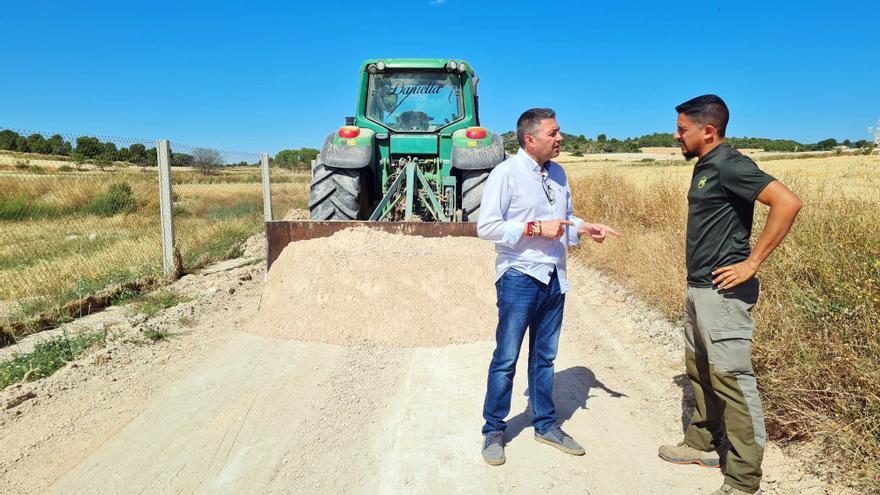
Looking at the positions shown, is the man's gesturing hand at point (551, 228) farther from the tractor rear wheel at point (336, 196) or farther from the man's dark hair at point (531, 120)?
the tractor rear wheel at point (336, 196)

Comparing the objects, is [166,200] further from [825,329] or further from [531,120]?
[825,329]

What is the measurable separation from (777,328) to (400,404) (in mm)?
2273

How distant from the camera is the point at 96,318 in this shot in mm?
5516

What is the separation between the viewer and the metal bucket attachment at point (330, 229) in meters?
5.79

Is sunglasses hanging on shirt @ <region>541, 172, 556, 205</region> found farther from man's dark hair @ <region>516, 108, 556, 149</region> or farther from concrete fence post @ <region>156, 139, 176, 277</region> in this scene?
concrete fence post @ <region>156, 139, 176, 277</region>

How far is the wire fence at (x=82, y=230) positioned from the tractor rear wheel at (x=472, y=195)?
137 inches

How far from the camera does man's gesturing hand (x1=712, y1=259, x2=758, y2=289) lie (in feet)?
8.31

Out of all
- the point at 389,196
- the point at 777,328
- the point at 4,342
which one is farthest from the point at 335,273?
the point at 777,328

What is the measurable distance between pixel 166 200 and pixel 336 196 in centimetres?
202

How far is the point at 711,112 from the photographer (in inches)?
106

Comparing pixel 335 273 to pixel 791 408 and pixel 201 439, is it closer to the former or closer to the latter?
pixel 201 439

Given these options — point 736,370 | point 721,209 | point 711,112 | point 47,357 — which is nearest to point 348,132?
point 47,357

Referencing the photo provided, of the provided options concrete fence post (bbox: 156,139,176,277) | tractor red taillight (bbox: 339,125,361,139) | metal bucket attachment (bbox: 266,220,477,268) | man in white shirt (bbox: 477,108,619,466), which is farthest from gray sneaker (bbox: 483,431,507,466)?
concrete fence post (bbox: 156,139,176,277)

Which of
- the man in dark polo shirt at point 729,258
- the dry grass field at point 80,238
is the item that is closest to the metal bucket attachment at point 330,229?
the dry grass field at point 80,238
